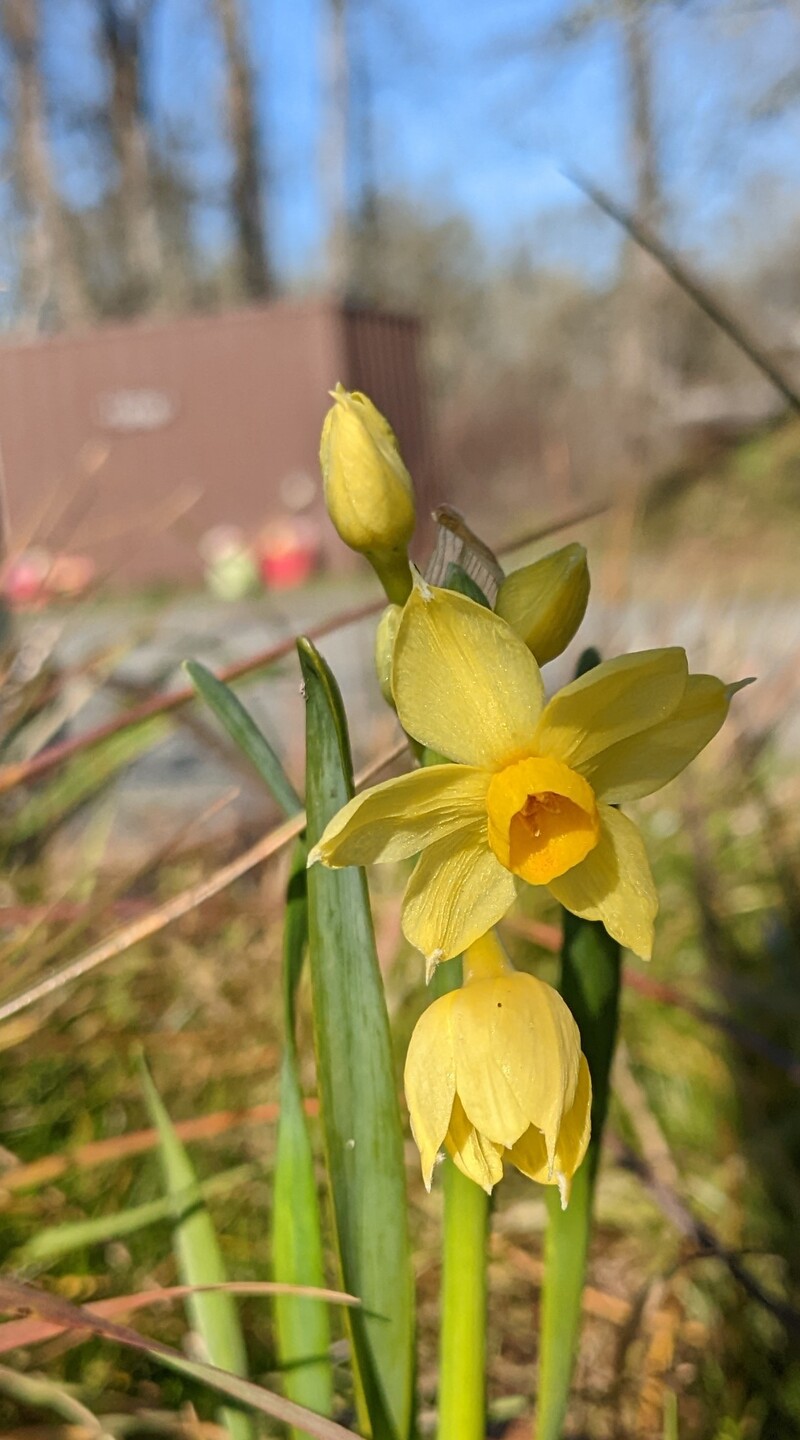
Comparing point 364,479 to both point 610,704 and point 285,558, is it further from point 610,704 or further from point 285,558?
point 285,558

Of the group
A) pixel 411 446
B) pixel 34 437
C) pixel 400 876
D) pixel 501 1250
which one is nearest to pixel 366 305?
pixel 411 446

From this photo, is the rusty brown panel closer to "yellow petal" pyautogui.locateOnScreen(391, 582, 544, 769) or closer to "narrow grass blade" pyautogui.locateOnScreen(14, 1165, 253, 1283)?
"narrow grass blade" pyautogui.locateOnScreen(14, 1165, 253, 1283)

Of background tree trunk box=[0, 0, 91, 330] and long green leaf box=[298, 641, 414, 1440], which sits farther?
background tree trunk box=[0, 0, 91, 330]

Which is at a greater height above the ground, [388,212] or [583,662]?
[388,212]

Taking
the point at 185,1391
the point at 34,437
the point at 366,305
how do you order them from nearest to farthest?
the point at 185,1391
the point at 34,437
the point at 366,305

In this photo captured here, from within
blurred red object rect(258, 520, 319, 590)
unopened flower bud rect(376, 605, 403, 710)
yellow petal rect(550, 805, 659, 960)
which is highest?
unopened flower bud rect(376, 605, 403, 710)

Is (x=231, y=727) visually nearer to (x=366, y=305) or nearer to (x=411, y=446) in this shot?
(x=411, y=446)

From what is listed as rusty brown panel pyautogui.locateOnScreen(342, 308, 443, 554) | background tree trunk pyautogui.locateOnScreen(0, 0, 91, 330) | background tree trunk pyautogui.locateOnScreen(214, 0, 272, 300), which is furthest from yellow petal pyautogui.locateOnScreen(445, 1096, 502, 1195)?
background tree trunk pyautogui.locateOnScreen(214, 0, 272, 300)
